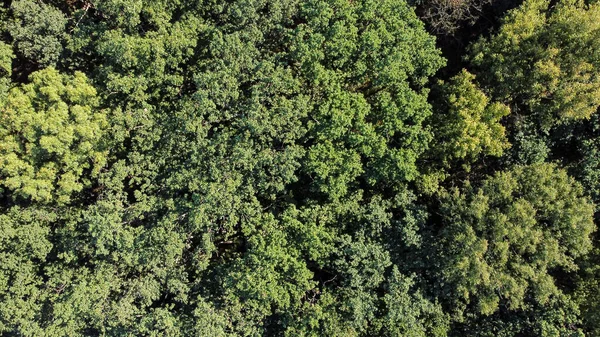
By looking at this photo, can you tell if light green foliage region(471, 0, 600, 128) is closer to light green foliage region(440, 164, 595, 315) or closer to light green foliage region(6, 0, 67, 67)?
light green foliage region(440, 164, 595, 315)

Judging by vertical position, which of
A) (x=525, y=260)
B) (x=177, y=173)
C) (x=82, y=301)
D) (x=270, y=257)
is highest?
(x=525, y=260)

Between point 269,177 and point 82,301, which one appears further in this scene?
point 269,177

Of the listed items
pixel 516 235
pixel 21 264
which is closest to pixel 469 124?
pixel 516 235

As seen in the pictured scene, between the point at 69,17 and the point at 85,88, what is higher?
the point at 69,17

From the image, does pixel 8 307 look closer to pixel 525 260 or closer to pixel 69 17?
pixel 69 17

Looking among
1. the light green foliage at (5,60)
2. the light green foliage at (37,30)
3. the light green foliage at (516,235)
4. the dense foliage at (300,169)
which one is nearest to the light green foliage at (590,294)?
the dense foliage at (300,169)

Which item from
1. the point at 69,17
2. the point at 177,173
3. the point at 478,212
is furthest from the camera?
the point at 69,17

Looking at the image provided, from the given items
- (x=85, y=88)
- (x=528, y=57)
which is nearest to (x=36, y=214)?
(x=85, y=88)

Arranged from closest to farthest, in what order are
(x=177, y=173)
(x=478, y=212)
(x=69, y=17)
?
(x=478, y=212) < (x=177, y=173) < (x=69, y=17)
